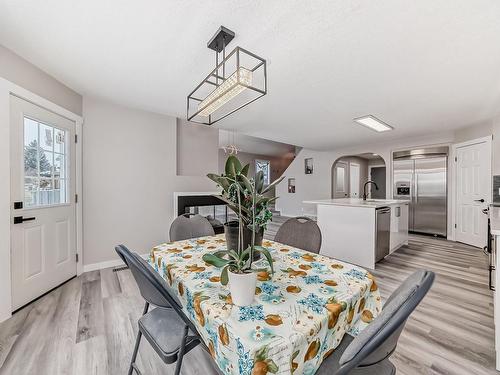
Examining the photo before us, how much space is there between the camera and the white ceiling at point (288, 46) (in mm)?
1503

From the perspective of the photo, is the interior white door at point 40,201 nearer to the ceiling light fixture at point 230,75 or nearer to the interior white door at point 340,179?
the ceiling light fixture at point 230,75

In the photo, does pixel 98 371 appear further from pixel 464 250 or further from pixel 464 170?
pixel 464 170

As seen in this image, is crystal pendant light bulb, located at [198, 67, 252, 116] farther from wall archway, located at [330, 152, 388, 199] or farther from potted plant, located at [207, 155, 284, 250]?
wall archway, located at [330, 152, 388, 199]

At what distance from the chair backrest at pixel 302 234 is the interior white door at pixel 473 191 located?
13.7ft

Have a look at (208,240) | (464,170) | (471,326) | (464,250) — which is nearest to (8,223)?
(208,240)

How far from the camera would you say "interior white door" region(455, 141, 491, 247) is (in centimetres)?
404

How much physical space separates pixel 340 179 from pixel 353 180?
80 centimetres

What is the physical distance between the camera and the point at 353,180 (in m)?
8.02

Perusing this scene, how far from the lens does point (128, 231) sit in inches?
132

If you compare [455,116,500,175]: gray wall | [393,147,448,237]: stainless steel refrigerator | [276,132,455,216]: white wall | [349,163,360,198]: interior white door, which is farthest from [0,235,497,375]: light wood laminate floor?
[349,163,360,198]: interior white door

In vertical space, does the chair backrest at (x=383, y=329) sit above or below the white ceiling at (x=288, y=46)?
below

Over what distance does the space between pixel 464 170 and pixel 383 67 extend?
386 centimetres

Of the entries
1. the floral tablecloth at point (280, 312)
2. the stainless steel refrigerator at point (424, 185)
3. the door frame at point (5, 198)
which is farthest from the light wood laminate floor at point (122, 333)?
the stainless steel refrigerator at point (424, 185)

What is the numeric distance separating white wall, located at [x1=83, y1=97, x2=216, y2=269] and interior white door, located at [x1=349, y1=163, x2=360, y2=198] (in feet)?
20.4
